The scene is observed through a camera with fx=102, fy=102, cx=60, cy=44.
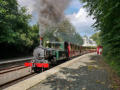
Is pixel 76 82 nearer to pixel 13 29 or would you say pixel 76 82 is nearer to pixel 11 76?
pixel 11 76

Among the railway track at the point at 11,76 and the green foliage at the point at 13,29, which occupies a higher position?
the green foliage at the point at 13,29

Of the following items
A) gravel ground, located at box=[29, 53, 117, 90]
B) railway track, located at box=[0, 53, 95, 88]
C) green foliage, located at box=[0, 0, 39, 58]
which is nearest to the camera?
gravel ground, located at box=[29, 53, 117, 90]

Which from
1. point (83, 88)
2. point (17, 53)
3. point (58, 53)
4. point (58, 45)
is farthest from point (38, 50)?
point (17, 53)

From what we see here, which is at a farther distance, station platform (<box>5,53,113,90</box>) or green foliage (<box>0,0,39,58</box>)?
green foliage (<box>0,0,39,58</box>)

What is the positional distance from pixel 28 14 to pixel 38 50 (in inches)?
486

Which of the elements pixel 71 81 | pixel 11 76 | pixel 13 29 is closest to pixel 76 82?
pixel 71 81

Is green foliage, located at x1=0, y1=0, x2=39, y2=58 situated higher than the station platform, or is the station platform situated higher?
green foliage, located at x1=0, y1=0, x2=39, y2=58

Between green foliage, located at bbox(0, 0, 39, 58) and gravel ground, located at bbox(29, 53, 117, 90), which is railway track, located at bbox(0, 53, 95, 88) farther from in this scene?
green foliage, located at bbox(0, 0, 39, 58)

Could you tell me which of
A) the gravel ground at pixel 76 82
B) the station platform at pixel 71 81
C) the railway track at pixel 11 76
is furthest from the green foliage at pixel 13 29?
the gravel ground at pixel 76 82

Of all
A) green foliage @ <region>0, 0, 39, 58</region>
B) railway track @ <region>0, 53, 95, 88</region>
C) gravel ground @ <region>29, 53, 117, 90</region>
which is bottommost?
railway track @ <region>0, 53, 95, 88</region>

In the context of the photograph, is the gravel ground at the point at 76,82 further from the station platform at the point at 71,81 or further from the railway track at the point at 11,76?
the railway track at the point at 11,76

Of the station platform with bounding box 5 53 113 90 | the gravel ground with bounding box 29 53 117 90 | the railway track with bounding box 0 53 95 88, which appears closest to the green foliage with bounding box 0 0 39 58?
the railway track with bounding box 0 53 95 88

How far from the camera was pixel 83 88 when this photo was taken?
14.2 feet

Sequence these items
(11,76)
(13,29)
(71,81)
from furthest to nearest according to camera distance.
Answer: (13,29), (11,76), (71,81)
